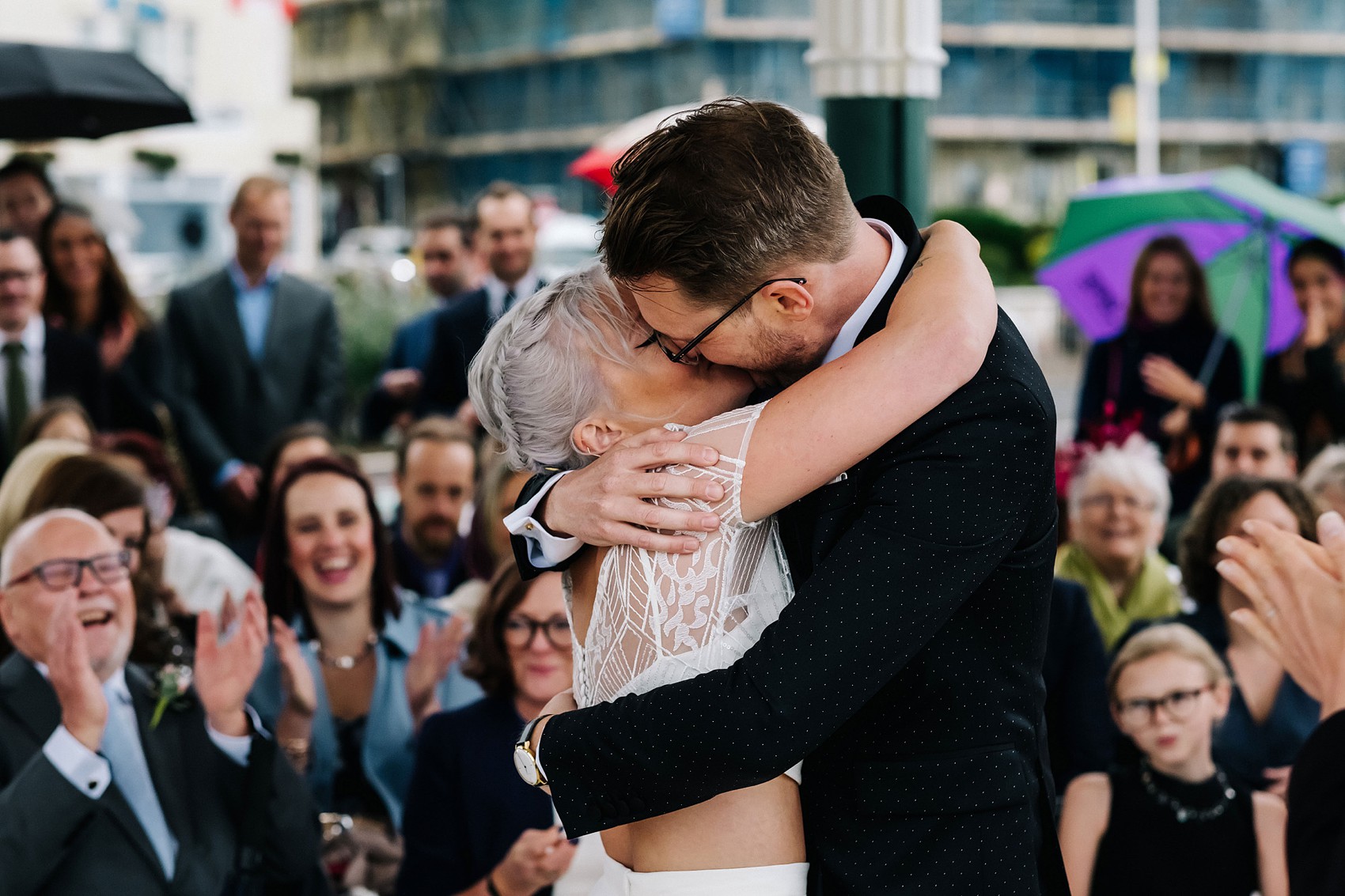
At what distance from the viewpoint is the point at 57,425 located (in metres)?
5.24

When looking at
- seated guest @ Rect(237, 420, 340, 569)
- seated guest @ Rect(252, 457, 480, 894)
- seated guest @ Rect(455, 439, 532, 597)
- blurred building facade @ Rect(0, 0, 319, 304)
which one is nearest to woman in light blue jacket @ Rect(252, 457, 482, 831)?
seated guest @ Rect(252, 457, 480, 894)

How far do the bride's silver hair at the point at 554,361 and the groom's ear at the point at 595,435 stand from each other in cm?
2

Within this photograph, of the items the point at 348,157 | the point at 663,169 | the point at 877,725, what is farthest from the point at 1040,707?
the point at 348,157

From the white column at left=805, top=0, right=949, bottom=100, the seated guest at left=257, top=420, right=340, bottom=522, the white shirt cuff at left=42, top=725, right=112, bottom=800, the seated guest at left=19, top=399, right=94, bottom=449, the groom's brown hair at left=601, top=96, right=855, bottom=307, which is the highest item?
the white column at left=805, top=0, right=949, bottom=100

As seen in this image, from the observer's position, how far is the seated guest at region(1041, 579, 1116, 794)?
3982mm

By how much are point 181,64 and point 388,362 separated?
23976mm

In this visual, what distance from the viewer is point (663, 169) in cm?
182

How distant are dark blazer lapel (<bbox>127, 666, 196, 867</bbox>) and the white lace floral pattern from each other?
164 cm

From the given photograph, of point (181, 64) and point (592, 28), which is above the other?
point (592, 28)

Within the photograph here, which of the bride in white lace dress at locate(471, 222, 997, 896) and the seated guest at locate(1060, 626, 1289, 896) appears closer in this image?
the bride in white lace dress at locate(471, 222, 997, 896)

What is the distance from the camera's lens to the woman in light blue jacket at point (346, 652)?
412cm

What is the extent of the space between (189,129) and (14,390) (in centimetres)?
2383

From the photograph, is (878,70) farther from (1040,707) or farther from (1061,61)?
(1061,61)

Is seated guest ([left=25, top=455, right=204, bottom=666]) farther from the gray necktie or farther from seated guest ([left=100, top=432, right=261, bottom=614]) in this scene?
the gray necktie
